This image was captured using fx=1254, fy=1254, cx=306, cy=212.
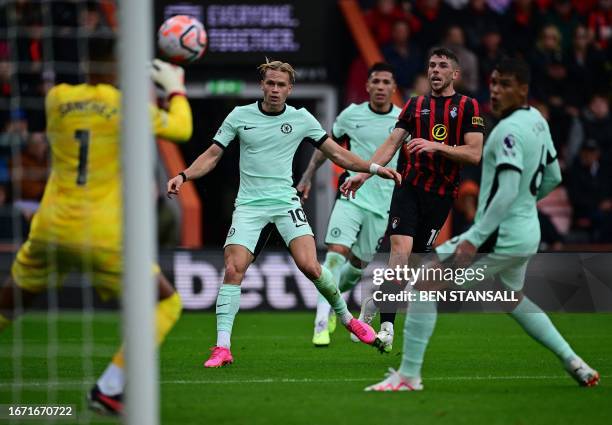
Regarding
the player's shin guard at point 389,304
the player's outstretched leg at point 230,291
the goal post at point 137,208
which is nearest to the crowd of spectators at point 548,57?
the player's shin guard at point 389,304

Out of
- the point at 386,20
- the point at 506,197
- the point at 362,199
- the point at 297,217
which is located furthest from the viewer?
the point at 386,20

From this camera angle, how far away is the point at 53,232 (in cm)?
733

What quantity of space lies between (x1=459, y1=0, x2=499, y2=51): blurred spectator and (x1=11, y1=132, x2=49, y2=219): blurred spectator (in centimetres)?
707

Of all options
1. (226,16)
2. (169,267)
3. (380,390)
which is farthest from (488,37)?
(380,390)

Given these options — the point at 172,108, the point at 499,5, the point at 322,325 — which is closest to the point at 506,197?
the point at 172,108

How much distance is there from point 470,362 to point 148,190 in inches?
196

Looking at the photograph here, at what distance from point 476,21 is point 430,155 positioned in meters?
9.70

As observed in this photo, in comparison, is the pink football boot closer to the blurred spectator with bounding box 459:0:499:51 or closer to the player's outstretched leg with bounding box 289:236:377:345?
the player's outstretched leg with bounding box 289:236:377:345

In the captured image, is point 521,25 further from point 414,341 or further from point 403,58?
point 414,341

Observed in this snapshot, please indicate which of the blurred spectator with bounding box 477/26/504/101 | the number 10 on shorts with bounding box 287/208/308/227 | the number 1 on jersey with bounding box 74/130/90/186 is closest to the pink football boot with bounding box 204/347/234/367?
the number 10 on shorts with bounding box 287/208/308/227

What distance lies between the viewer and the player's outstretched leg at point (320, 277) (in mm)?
10017

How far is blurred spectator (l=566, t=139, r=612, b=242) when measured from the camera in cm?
1792

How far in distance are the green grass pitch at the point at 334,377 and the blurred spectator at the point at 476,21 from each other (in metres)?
6.51

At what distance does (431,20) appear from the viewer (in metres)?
19.5
